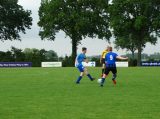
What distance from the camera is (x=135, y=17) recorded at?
87.1 meters

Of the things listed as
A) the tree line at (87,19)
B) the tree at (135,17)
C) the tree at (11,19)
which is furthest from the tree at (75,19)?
the tree at (11,19)

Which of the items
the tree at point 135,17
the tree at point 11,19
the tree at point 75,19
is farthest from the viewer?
the tree at point 11,19

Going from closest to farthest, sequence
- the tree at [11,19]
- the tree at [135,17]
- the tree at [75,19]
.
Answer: the tree at [135,17]
the tree at [75,19]
the tree at [11,19]

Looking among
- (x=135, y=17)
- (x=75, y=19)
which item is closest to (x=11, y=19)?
(x=75, y=19)

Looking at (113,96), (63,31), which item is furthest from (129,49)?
(113,96)

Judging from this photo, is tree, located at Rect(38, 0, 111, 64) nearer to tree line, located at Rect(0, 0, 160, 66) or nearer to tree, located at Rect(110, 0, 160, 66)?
tree line, located at Rect(0, 0, 160, 66)

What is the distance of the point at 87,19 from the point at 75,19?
7.68ft

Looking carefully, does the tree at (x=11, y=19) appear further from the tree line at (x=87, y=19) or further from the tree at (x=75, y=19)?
the tree at (x=75, y=19)

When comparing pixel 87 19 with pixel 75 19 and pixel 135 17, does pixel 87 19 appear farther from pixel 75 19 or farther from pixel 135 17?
pixel 135 17

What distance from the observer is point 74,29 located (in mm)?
88750

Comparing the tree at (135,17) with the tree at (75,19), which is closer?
the tree at (135,17)

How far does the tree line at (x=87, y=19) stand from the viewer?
86.1 m

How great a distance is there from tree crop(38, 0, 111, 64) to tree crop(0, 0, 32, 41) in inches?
209

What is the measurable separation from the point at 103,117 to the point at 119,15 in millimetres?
76258
